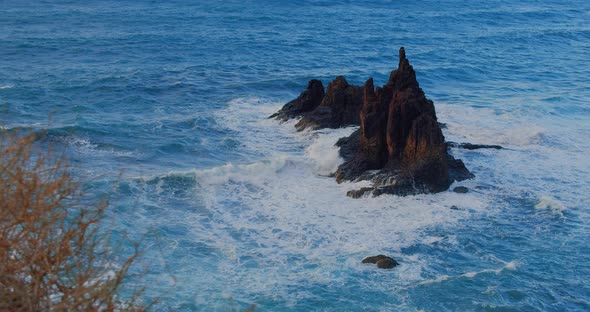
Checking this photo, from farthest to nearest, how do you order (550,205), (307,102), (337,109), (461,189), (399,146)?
(307,102), (337,109), (399,146), (461,189), (550,205)

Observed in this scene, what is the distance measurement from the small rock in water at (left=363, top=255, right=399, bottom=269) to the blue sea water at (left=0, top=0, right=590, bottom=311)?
0.32 metres

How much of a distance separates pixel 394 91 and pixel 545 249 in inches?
387

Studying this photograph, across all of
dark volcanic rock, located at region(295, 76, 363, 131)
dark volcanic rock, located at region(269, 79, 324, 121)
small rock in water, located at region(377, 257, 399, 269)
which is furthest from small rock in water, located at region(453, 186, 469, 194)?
dark volcanic rock, located at region(269, 79, 324, 121)

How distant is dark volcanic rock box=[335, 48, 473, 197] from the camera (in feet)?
92.8

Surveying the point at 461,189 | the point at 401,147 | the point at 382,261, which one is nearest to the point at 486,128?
the point at 401,147

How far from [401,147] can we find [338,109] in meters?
7.91

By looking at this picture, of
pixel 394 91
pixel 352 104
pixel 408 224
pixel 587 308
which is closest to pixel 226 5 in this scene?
pixel 352 104

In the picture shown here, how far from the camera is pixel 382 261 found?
22.2 meters

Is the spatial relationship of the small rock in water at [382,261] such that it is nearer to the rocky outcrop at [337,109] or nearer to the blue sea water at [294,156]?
the blue sea water at [294,156]

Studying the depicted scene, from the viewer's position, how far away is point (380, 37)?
212ft

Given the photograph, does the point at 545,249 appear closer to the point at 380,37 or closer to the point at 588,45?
the point at 380,37

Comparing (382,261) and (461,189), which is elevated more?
(461,189)

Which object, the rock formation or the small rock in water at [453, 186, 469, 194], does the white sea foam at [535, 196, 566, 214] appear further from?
the rock formation

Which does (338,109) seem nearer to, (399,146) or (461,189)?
(399,146)
